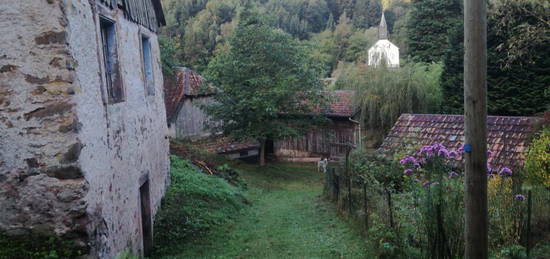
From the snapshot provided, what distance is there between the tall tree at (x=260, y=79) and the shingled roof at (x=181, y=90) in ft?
7.66

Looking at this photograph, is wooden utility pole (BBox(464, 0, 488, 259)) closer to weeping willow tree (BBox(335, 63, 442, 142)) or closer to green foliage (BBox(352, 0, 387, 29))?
weeping willow tree (BBox(335, 63, 442, 142))

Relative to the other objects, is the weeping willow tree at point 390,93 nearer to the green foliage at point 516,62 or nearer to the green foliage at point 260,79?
the green foliage at point 516,62

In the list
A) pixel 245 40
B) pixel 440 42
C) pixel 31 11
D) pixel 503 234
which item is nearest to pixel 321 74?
pixel 245 40

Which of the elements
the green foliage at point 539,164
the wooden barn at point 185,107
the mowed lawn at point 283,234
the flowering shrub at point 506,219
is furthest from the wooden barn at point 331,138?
the flowering shrub at point 506,219

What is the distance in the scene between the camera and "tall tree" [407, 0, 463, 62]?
2712cm

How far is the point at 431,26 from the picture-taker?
2772 centimetres

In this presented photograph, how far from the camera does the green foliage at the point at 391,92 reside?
63.5 ft

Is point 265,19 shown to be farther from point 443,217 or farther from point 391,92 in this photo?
point 443,217

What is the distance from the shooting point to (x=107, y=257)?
16.1 feet

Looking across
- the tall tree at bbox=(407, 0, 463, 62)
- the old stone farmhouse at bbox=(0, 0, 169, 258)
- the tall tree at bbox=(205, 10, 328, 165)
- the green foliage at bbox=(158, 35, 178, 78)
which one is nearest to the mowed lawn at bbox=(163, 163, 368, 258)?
the old stone farmhouse at bbox=(0, 0, 169, 258)

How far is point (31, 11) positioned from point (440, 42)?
26.8 meters

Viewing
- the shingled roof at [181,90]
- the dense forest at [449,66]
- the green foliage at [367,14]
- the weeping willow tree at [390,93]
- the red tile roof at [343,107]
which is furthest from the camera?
the green foliage at [367,14]

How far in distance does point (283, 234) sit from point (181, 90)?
15793 mm

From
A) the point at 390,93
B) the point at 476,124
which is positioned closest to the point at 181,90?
the point at 390,93
